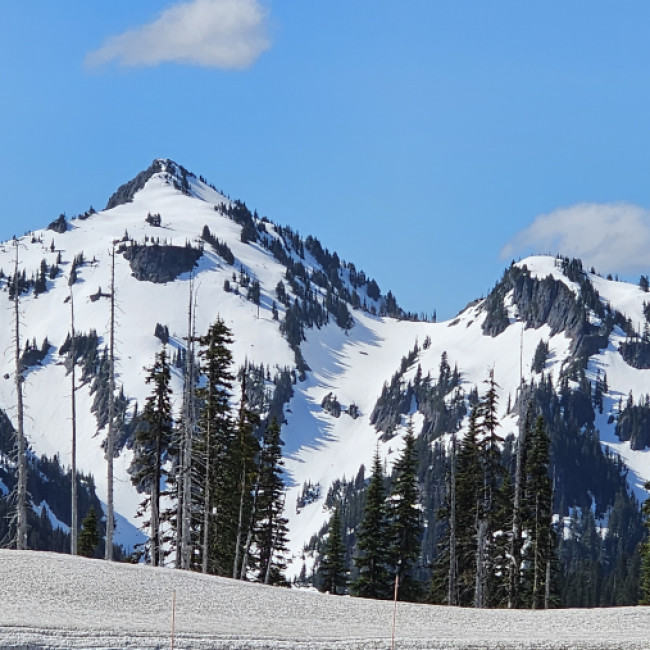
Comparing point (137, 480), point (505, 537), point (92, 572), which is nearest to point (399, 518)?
point (505, 537)

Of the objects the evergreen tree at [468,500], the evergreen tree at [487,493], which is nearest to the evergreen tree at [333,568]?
the evergreen tree at [468,500]

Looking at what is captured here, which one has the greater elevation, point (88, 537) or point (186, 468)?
point (186, 468)

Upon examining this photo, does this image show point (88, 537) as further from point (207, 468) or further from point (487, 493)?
point (487, 493)

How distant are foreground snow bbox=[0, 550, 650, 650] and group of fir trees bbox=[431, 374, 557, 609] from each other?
57.6 feet

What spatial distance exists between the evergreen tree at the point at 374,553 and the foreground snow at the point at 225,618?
18.2 meters

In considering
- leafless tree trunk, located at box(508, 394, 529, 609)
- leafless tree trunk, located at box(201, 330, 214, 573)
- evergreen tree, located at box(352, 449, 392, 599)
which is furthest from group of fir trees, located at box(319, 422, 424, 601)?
leafless tree trunk, located at box(201, 330, 214, 573)

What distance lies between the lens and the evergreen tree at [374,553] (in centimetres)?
5228

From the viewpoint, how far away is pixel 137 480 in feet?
162

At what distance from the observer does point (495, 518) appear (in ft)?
171

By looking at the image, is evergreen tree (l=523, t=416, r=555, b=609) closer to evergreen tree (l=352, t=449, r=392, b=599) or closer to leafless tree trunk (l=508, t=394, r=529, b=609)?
leafless tree trunk (l=508, t=394, r=529, b=609)

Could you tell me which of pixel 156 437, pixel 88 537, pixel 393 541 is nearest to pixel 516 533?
pixel 393 541

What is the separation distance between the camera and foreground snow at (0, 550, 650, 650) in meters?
25.1

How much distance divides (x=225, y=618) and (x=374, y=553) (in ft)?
81.4

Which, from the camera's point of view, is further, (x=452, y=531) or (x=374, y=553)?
(x=452, y=531)
